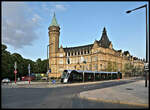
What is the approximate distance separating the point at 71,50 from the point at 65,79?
6641 cm

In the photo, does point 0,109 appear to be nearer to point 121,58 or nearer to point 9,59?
point 9,59

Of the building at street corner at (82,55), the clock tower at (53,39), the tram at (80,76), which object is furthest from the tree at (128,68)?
the tram at (80,76)

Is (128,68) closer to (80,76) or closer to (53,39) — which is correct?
(53,39)

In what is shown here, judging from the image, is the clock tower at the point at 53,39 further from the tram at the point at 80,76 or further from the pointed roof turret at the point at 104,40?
the tram at the point at 80,76

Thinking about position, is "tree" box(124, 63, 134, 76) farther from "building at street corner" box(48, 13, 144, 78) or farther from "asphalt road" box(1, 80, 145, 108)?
"asphalt road" box(1, 80, 145, 108)

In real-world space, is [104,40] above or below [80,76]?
above

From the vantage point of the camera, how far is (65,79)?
34969 mm

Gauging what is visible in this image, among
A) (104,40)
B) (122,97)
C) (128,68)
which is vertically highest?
(104,40)

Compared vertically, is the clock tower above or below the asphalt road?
above

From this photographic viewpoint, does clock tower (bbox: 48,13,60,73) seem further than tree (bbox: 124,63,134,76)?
No

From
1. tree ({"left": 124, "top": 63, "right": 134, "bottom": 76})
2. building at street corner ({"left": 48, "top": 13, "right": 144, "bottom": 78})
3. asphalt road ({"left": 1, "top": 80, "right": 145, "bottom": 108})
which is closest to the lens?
asphalt road ({"left": 1, "top": 80, "right": 145, "bottom": 108})

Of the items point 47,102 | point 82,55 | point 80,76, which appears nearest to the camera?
point 47,102

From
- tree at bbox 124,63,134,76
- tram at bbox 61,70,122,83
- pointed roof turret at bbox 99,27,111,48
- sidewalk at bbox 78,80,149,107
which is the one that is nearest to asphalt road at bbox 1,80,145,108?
sidewalk at bbox 78,80,149,107

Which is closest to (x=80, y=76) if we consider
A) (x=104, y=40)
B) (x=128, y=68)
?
(x=104, y=40)
